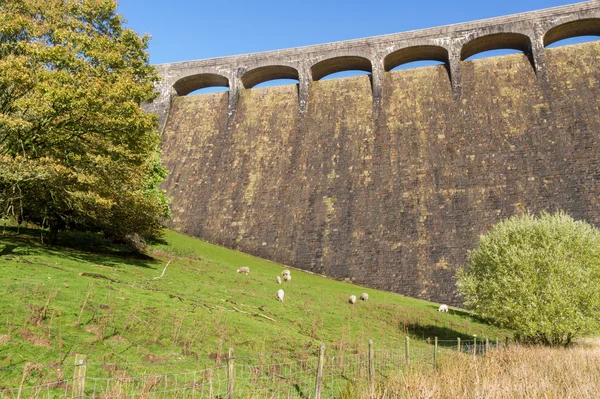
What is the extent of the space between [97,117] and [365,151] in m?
24.1

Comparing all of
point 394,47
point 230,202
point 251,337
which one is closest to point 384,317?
point 251,337

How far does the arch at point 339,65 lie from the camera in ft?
142

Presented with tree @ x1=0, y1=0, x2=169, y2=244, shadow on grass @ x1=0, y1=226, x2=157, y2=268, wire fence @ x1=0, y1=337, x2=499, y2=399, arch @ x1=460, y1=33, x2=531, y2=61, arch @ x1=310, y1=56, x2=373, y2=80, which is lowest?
wire fence @ x1=0, y1=337, x2=499, y2=399

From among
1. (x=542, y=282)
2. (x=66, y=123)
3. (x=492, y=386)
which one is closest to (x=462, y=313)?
(x=542, y=282)

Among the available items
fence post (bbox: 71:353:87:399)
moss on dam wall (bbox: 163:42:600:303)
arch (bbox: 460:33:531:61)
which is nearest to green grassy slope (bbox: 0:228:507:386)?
fence post (bbox: 71:353:87:399)

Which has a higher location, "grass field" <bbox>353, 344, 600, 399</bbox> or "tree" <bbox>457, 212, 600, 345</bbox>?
"tree" <bbox>457, 212, 600, 345</bbox>

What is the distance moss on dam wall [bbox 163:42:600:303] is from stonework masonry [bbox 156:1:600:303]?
0.11 meters

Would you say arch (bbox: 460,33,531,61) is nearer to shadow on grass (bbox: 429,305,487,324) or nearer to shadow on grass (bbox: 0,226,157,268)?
shadow on grass (bbox: 429,305,487,324)

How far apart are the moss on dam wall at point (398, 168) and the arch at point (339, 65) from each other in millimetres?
1428

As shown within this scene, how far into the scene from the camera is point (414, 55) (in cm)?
4272

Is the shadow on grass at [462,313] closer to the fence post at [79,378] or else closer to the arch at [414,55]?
the fence post at [79,378]

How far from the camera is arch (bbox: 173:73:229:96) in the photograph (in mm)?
47844

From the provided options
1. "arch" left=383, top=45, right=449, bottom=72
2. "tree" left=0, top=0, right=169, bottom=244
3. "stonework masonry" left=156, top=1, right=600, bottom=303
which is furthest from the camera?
"arch" left=383, top=45, right=449, bottom=72

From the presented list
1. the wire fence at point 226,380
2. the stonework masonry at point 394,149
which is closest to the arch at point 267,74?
the stonework masonry at point 394,149
